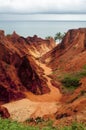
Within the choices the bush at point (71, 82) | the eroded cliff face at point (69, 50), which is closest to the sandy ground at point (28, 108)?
the bush at point (71, 82)

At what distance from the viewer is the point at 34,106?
41.3m

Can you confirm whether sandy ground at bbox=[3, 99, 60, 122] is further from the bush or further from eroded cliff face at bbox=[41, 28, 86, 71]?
eroded cliff face at bbox=[41, 28, 86, 71]

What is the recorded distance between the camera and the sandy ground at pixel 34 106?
37.8 m

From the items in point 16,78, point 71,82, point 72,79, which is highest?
point 16,78

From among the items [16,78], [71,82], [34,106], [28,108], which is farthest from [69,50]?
[28,108]

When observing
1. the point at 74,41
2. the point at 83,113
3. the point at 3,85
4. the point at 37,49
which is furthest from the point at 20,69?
the point at 37,49

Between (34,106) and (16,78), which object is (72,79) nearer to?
(16,78)

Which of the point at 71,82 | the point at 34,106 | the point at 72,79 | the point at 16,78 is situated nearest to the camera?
the point at 34,106

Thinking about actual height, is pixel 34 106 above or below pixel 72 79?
below

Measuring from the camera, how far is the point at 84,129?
859 inches

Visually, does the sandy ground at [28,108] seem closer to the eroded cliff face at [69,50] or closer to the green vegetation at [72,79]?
the green vegetation at [72,79]

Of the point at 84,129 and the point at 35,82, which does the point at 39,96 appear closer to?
the point at 35,82

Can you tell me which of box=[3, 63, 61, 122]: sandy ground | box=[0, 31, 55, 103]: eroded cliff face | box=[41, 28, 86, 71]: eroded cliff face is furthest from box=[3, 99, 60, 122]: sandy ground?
box=[41, 28, 86, 71]: eroded cliff face

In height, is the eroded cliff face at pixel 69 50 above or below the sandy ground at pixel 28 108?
above
